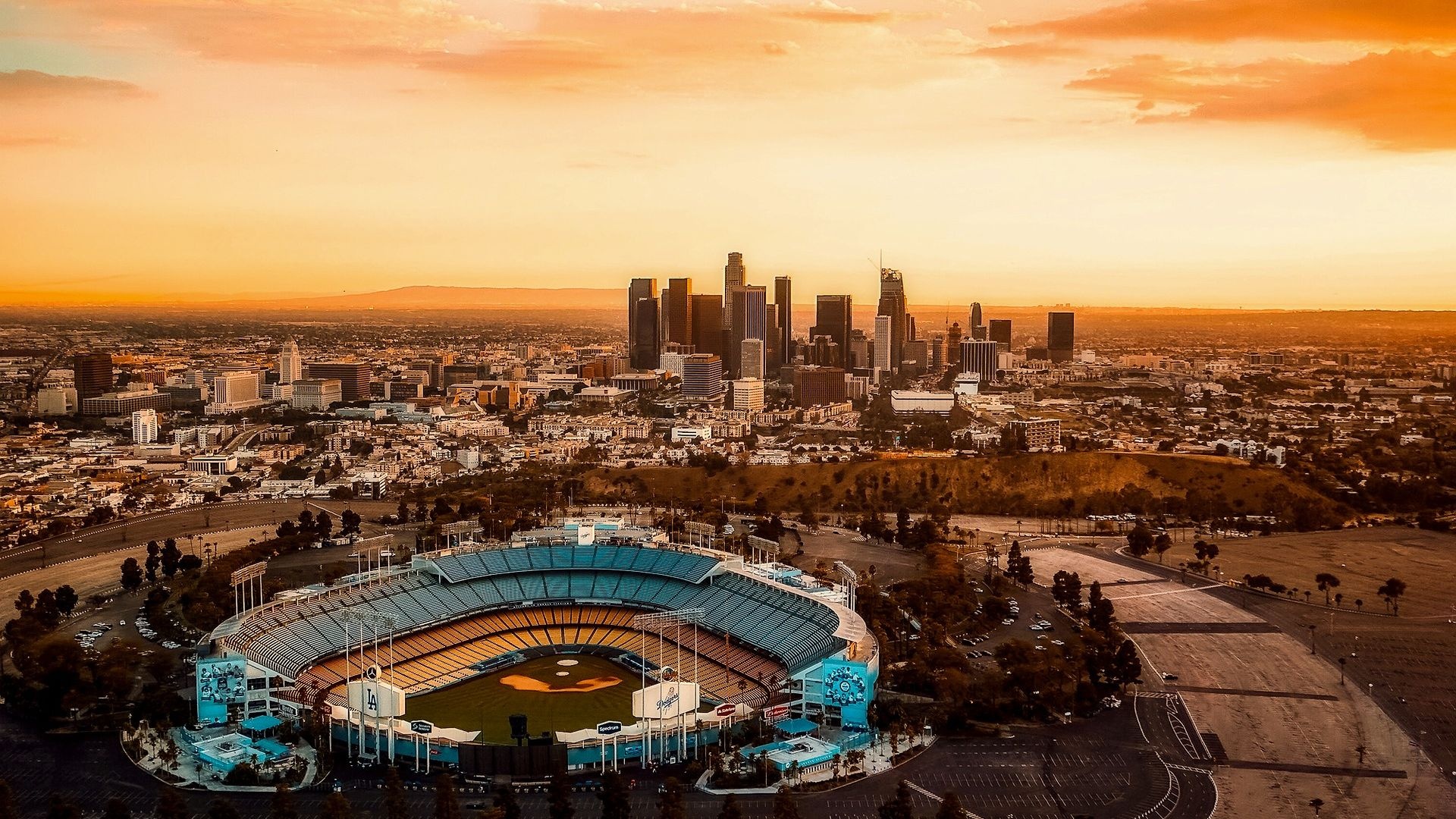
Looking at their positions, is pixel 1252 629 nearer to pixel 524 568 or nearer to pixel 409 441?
pixel 524 568

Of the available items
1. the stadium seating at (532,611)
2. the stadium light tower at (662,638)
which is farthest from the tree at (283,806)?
the stadium seating at (532,611)

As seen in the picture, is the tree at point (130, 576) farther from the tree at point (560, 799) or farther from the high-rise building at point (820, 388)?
the high-rise building at point (820, 388)

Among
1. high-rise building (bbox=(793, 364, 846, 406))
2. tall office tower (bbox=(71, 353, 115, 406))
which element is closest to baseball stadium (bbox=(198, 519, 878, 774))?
tall office tower (bbox=(71, 353, 115, 406))

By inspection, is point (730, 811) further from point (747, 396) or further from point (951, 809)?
point (747, 396)

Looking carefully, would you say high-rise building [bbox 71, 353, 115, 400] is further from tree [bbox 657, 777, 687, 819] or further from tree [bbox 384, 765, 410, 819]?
tree [bbox 657, 777, 687, 819]

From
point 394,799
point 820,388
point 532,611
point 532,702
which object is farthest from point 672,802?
point 820,388

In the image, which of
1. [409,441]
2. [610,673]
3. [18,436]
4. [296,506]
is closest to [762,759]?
[610,673]

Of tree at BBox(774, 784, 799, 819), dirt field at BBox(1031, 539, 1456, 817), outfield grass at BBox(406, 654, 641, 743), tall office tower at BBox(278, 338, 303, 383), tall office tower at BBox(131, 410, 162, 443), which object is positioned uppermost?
tall office tower at BBox(278, 338, 303, 383)
